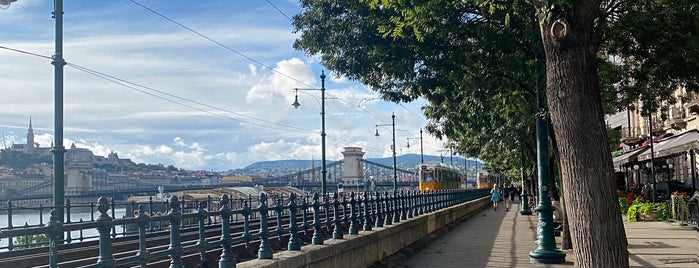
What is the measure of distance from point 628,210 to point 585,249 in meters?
23.8

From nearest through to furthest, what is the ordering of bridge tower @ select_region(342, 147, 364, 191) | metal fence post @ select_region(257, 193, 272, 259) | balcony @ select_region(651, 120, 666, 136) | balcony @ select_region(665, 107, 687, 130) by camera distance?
metal fence post @ select_region(257, 193, 272, 259) < balcony @ select_region(665, 107, 687, 130) < balcony @ select_region(651, 120, 666, 136) < bridge tower @ select_region(342, 147, 364, 191)

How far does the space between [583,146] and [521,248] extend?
1422 centimetres

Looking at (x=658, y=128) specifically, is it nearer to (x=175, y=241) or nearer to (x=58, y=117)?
(x=58, y=117)

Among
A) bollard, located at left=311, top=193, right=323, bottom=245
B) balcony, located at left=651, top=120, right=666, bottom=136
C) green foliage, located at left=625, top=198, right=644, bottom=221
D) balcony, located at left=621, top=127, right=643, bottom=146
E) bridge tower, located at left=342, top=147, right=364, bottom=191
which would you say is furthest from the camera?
bridge tower, located at left=342, top=147, right=364, bottom=191

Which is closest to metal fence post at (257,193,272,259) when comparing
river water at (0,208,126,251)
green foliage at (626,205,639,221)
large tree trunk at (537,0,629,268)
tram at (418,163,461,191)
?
river water at (0,208,126,251)

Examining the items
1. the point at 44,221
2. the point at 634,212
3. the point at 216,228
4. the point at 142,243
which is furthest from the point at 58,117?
the point at 44,221

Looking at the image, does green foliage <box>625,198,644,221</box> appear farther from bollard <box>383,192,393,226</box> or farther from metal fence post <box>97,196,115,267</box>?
metal fence post <box>97,196,115,267</box>

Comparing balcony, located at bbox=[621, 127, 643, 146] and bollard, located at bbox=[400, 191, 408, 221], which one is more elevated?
balcony, located at bbox=[621, 127, 643, 146]

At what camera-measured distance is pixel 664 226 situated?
977 inches

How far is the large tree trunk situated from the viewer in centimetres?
708

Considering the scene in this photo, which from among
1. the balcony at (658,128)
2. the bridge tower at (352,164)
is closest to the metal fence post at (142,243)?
the balcony at (658,128)

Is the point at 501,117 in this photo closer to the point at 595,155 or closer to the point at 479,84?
the point at 479,84

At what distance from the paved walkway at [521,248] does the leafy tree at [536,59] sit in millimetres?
3460

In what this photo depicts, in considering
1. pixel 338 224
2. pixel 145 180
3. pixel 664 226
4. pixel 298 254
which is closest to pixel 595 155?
pixel 298 254
